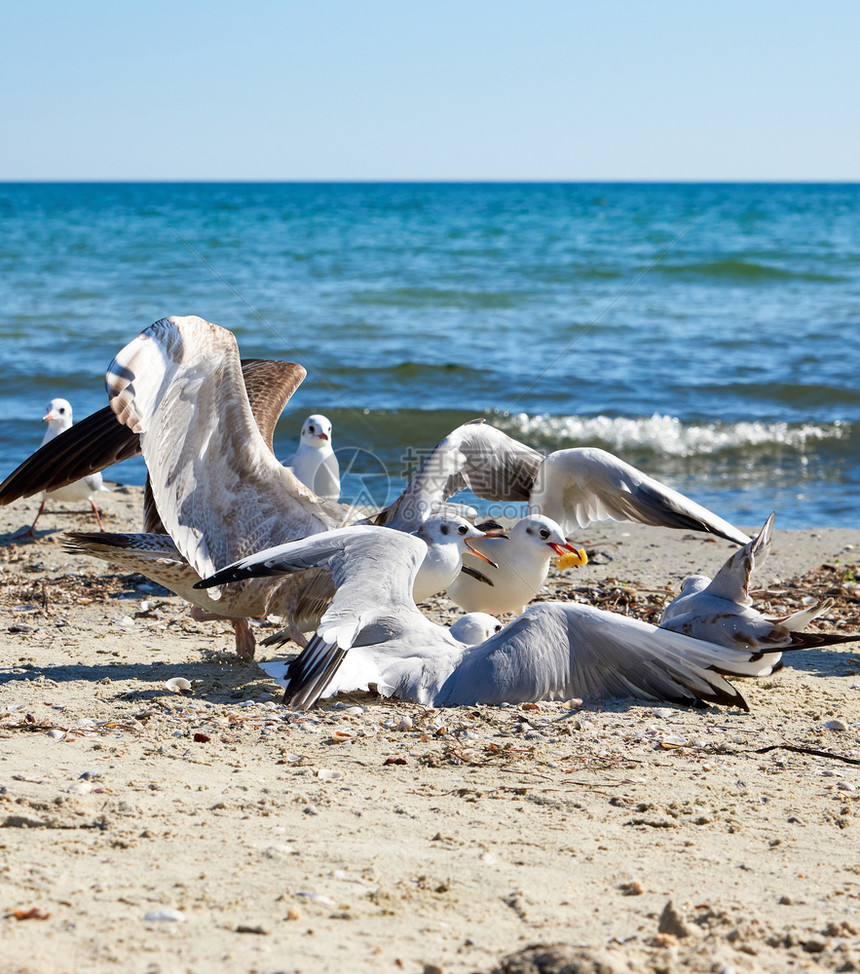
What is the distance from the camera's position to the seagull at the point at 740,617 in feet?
14.2

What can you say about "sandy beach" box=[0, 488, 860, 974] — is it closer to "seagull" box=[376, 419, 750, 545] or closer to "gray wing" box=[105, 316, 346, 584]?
"gray wing" box=[105, 316, 346, 584]

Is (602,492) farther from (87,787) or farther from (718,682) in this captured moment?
(87,787)

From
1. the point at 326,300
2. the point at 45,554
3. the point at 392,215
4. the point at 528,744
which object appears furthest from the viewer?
the point at 392,215

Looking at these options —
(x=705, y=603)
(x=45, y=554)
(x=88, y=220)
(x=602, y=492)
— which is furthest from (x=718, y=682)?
(x=88, y=220)

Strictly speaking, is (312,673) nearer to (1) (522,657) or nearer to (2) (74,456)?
(1) (522,657)

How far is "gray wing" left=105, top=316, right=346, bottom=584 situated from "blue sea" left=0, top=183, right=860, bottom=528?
14.5 feet

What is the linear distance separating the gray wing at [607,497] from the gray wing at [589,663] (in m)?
1.18

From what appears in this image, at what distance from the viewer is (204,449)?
4.83 meters

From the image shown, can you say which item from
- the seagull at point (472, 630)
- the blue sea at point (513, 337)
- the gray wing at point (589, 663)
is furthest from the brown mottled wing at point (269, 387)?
the blue sea at point (513, 337)

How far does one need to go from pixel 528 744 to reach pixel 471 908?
1.27 meters

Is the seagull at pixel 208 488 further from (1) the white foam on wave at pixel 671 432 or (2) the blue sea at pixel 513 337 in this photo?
(1) the white foam on wave at pixel 671 432

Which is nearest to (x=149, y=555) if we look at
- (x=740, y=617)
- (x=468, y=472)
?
(x=468, y=472)

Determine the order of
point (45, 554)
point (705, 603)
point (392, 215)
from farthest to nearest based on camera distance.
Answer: point (392, 215) → point (45, 554) → point (705, 603)

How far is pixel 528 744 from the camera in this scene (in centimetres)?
382
